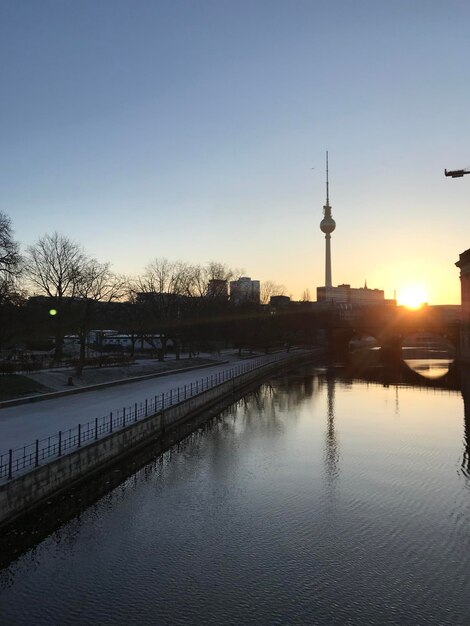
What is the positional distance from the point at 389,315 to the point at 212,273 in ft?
138

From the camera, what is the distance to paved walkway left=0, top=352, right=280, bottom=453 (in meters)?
23.6

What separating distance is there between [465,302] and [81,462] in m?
87.5

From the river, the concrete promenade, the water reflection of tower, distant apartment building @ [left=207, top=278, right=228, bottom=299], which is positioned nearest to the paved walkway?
the concrete promenade

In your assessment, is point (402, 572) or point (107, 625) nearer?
point (107, 625)

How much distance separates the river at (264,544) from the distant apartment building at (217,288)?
66.8 metres

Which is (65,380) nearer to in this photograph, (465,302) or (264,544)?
(264,544)

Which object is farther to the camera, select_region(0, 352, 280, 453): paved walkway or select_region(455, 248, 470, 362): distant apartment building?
select_region(455, 248, 470, 362): distant apartment building

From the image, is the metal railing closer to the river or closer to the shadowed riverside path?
the shadowed riverside path

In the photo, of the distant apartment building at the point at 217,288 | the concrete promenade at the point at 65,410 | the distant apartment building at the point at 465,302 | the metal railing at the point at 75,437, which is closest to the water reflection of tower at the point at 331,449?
the metal railing at the point at 75,437

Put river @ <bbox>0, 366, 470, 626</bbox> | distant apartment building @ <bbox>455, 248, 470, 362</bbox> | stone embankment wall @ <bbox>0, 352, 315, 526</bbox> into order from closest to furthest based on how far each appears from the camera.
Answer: river @ <bbox>0, 366, 470, 626</bbox>
stone embankment wall @ <bbox>0, 352, 315, 526</bbox>
distant apartment building @ <bbox>455, 248, 470, 362</bbox>

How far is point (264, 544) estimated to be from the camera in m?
17.1

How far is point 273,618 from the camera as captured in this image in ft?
42.9

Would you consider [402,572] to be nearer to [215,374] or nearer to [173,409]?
[173,409]

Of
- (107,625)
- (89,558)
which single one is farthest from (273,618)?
(89,558)
